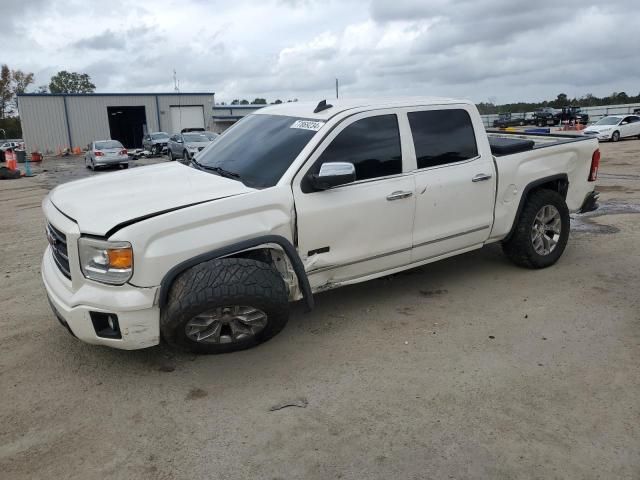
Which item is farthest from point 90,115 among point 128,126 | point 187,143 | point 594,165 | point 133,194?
point 594,165

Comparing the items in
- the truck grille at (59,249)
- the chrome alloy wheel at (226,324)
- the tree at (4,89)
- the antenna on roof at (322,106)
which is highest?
the tree at (4,89)

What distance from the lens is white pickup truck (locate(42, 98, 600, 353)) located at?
330cm

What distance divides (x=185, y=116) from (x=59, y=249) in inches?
1702

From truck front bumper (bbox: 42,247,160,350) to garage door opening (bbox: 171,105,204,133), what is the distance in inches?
1705

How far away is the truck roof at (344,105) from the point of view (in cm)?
427

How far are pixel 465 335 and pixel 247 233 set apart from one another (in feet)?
6.24

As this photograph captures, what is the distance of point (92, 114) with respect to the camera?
40.8m

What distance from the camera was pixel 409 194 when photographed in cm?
428

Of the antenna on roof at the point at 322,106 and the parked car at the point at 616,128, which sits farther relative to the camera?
the parked car at the point at 616,128

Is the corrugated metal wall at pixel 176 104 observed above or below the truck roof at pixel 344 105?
above

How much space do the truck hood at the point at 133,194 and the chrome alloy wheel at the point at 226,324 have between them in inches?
29.5

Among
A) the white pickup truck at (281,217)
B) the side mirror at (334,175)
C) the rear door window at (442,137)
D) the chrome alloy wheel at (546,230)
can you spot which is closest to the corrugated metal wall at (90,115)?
the white pickup truck at (281,217)

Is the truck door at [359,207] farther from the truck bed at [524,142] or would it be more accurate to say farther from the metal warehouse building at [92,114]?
the metal warehouse building at [92,114]

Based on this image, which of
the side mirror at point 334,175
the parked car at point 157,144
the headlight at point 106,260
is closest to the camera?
the headlight at point 106,260
